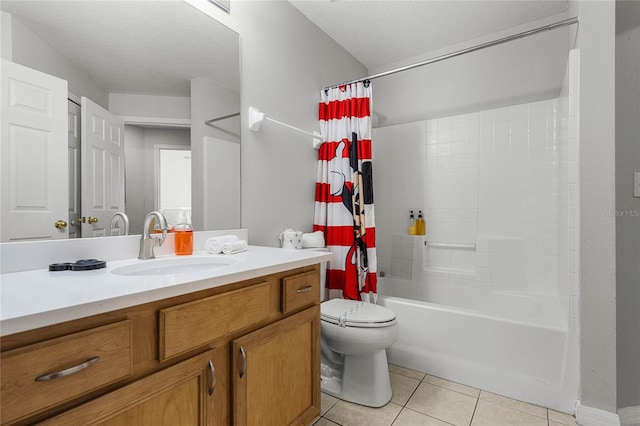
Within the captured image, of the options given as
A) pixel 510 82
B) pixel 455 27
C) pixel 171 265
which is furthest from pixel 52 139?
pixel 510 82

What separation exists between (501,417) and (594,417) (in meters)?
0.41

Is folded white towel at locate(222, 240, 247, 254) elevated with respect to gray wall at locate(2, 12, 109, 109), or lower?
lower

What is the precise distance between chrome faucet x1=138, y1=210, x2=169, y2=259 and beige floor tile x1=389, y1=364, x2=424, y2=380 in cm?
164

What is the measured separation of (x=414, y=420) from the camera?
1.59 m

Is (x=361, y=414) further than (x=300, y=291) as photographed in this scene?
Yes

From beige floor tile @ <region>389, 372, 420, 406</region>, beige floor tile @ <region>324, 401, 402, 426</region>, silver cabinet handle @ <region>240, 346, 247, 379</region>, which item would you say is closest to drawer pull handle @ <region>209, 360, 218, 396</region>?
silver cabinet handle @ <region>240, 346, 247, 379</region>

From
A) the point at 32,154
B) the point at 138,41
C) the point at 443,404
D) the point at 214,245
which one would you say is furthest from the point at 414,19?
the point at 443,404

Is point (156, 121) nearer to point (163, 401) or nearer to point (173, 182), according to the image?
point (173, 182)

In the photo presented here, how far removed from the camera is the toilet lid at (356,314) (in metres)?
1.67

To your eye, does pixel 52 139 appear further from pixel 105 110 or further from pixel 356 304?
pixel 356 304

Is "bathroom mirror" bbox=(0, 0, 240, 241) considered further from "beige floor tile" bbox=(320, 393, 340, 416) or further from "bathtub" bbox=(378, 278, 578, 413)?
"bathtub" bbox=(378, 278, 578, 413)

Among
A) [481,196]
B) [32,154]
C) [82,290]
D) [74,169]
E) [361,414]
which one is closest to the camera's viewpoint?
[82,290]

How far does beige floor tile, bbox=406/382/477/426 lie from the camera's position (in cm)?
161

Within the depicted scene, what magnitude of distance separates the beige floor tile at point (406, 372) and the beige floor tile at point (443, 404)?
0.38 feet
